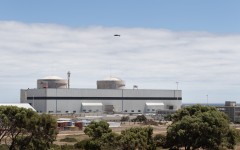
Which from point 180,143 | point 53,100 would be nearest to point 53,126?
point 180,143

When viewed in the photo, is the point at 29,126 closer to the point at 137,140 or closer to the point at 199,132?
the point at 137,140

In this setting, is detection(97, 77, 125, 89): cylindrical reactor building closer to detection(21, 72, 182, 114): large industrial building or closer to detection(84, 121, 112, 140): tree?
detection(21, 72, 182, 114): large industrial building

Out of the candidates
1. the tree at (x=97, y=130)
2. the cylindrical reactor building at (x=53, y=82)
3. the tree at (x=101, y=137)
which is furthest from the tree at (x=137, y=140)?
the cylindrical reactor building at (x=53, y=82)

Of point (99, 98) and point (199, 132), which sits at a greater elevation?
point (99, 98)

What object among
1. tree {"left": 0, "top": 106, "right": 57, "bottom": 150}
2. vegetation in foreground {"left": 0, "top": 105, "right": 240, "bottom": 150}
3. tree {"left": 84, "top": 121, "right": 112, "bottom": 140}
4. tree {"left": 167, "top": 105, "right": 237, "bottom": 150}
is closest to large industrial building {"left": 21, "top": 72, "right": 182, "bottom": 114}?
vegetation in foreground {"left": 0, "top": 105, "right": 240, "bottom": 150}

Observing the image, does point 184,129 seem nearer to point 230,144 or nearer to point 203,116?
point 203,116

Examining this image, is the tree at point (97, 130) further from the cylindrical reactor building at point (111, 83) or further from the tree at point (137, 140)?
the cylindrical reactor building at point (111, 83)

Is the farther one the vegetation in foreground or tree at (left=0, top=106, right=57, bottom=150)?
the vegetation in foreground

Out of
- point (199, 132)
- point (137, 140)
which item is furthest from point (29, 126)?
point (199, 132)
